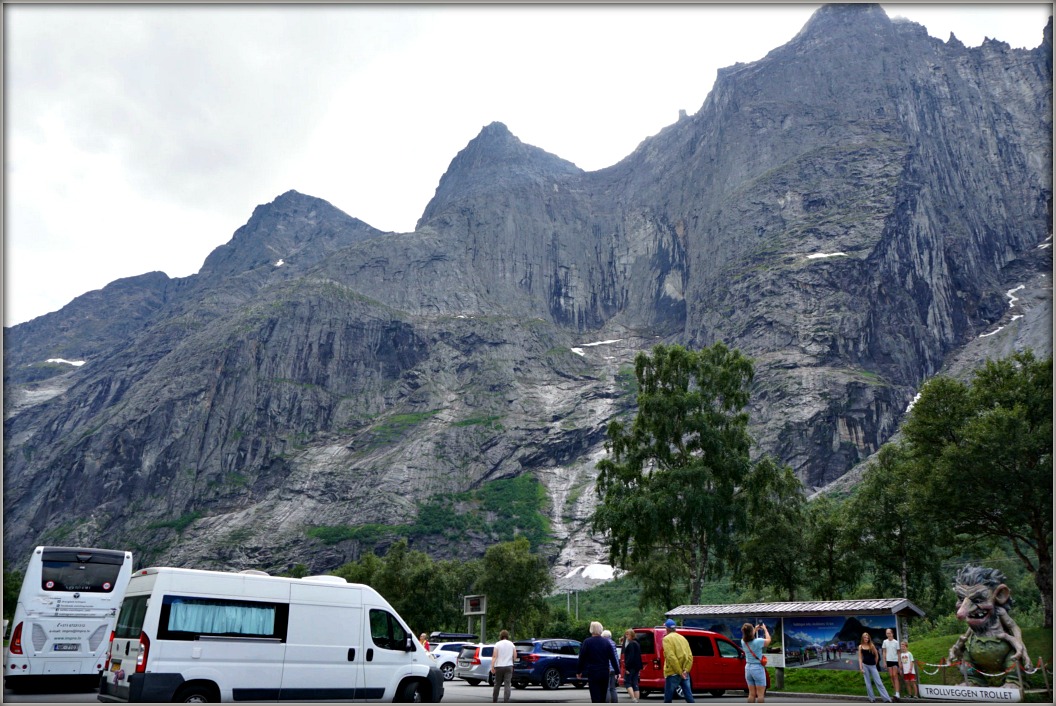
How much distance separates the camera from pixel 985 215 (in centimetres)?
18575

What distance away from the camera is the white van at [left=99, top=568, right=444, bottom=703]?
14.1 meters

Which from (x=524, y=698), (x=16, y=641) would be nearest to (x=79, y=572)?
(x=16, y=641)

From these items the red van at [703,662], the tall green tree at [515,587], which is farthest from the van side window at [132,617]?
the tall green tree at [515,587]

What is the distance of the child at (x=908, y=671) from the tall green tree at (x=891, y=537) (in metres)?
16.1

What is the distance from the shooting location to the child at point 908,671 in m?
21.1

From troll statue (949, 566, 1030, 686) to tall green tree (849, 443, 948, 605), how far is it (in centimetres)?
1489

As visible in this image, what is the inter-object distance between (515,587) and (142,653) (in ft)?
160

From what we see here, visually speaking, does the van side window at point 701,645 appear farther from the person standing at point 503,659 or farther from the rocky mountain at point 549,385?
the rocky mountain at point 549,385

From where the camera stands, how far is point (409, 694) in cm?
1692

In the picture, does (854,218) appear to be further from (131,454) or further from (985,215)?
(131,454)

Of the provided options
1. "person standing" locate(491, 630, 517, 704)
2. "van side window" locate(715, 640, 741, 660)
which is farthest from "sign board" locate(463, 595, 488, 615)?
"person standing" locate(491, 630, 517, 704)

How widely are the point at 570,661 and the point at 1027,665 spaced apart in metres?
16.2

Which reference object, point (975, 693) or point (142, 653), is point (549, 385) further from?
point (142, 653)

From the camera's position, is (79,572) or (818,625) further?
(818,625)
